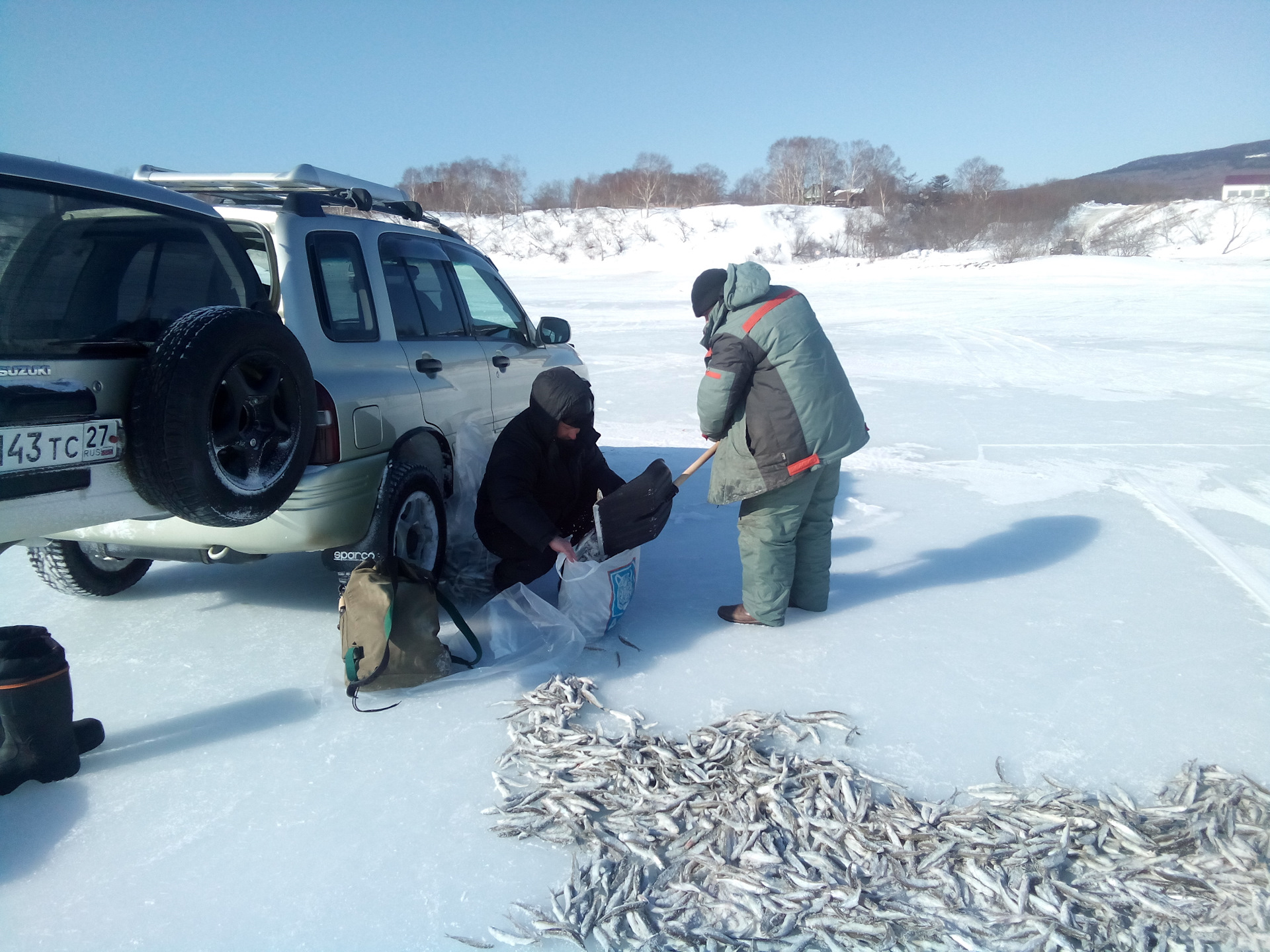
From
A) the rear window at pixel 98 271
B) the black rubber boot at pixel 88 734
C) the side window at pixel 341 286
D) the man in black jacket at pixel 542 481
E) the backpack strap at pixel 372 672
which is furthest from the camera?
the man in black jacket at pixel 542 481

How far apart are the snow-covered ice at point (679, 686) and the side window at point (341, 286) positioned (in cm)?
146

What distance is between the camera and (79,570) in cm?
402

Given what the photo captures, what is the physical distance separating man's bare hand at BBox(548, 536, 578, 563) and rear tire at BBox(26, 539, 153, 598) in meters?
2.19

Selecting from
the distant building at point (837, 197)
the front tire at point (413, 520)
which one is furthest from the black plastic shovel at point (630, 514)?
the distant building at point (837, 197)

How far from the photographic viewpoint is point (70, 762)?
2801 millimetres

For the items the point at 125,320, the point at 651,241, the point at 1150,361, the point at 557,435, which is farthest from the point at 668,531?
the point at 651,241

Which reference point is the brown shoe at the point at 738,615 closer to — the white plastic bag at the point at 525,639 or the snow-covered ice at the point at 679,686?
the snow-covered ice at the point at 679,686

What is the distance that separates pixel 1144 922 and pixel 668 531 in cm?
368

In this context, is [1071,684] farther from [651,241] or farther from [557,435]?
[651,241]

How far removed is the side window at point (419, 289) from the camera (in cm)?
424

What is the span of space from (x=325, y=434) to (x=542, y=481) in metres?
1.18

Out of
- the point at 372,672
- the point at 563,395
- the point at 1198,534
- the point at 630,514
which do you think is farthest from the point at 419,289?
the point at 1198,534

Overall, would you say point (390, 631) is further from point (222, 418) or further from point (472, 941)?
point (472, 941)

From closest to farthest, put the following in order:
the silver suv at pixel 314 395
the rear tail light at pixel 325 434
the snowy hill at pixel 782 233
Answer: the silver suv at pixel 314 395 < the rear tail light at pixel 325 434 < the snowy hill at pixel 782 233
